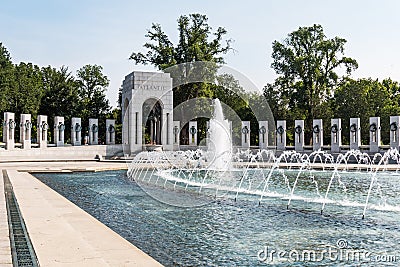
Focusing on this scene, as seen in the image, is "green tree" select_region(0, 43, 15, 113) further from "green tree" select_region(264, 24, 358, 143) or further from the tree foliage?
"green tree" select_region(264, 24, 358, 143)

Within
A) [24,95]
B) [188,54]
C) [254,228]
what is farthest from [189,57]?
[254,228]

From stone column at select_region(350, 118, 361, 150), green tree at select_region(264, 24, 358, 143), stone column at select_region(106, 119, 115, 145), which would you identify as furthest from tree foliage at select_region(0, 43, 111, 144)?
stone column at select_region(350, 118, 361, 150)

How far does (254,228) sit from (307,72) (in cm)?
3299

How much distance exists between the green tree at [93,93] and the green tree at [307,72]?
1622cm

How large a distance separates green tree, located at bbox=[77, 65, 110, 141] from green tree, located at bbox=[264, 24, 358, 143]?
16.2 metres

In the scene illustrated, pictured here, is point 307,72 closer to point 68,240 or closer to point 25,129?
point 25,129

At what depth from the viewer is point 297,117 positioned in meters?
41.5

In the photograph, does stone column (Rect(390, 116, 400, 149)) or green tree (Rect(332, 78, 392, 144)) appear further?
green tree (Rect(332, 78, 392, 144))

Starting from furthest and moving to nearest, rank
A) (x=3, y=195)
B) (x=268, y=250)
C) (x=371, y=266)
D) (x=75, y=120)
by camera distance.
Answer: (x=75, y=120)
(x=3, y=195)
(x=268, y=250)
(x=371, y=266)

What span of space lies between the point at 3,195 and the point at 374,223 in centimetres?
765

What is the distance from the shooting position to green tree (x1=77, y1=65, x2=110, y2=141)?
45.6 metres

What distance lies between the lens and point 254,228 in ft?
25.4

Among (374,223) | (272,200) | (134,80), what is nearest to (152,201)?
(272,200)

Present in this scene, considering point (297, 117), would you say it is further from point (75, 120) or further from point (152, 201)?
point (152, 201)
